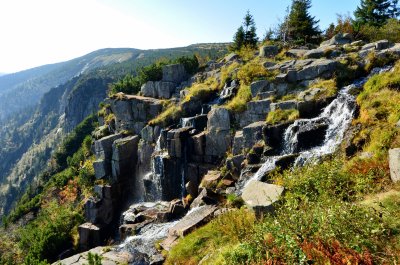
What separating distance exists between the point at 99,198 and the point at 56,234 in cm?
603

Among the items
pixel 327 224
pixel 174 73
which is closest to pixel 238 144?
pixel 327 224

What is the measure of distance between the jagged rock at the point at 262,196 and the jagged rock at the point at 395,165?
302 cm

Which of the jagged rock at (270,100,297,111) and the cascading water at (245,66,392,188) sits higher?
the jagged rock at (270,100,297,111)

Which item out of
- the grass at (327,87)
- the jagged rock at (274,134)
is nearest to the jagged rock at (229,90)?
the grass at (327,87)

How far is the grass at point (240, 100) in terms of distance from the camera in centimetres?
2209

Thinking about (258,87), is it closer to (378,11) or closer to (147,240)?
(147,240)

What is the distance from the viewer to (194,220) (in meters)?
13.8

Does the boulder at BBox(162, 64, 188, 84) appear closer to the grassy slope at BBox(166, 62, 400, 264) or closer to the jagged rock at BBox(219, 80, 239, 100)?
the jagged rock at BBox(219, 80, 239, 100)

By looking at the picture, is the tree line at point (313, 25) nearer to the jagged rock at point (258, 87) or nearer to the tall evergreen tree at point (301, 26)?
the tall evergreen tree at point (301, 26)

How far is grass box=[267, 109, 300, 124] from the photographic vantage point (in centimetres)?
1775

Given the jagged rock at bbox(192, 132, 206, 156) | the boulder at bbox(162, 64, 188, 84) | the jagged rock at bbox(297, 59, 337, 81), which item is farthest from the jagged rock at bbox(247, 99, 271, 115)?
the boulder at bbox(162, 64, 188, 84)

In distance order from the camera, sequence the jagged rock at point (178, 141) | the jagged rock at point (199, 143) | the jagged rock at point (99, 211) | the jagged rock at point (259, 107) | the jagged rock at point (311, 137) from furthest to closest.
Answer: the jagged rock at point (99, 211)
the jagged rock at point (178, 141)
the jagged rock at point (199, 143)
the jagged rock at point (259, 107)
the jagged rock at point (311, 137)

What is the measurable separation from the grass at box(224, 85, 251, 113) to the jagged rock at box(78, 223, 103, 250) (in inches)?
538

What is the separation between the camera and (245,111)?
2175 centimetres
